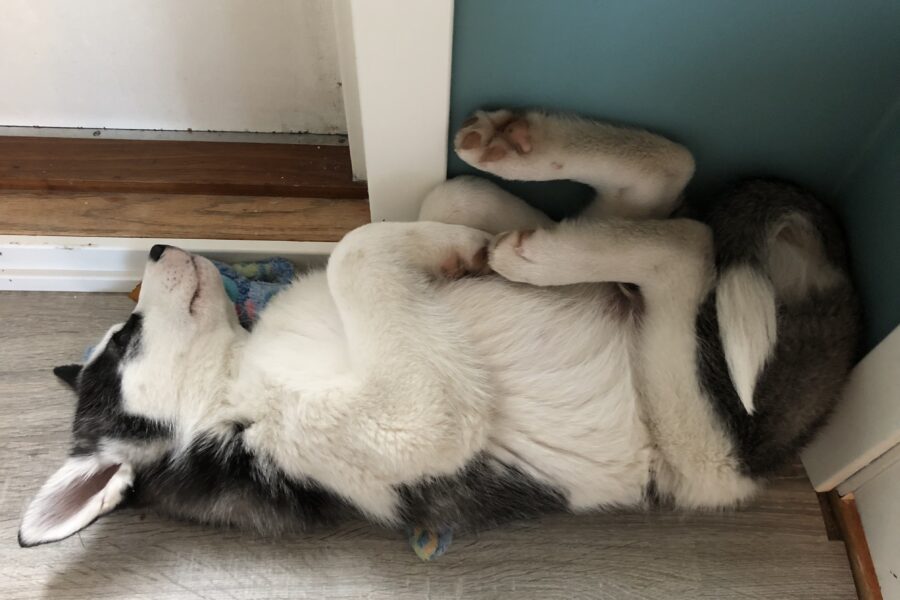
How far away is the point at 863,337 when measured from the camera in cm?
163

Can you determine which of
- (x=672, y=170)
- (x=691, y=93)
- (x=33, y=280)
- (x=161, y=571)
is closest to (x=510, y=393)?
(x=672, y=170)

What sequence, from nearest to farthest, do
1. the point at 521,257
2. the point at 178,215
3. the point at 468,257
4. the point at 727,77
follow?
the point at 727,77
the point at 521,257
the point at 468,257
the point at 178,215

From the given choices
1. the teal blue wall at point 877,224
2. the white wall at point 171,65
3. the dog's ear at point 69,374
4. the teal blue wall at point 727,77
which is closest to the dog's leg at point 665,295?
the teal blue wall at point 727,77

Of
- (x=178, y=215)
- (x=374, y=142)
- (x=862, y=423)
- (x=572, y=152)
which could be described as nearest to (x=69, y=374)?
(x=178, y=215)

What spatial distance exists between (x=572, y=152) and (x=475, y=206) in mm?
272

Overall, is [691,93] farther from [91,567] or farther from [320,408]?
[91,567]

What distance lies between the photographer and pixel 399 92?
1459mm

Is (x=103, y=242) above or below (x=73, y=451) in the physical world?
above

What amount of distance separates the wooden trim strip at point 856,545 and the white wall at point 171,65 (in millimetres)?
1724

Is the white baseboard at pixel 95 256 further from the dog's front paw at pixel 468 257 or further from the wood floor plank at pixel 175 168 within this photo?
the dog's front paw at pixel 468 257

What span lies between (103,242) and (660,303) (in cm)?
152

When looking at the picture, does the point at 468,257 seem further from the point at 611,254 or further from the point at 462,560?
the point at 462,560

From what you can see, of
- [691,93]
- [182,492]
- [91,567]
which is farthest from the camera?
[91,567]

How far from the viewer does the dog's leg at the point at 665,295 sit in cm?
153
